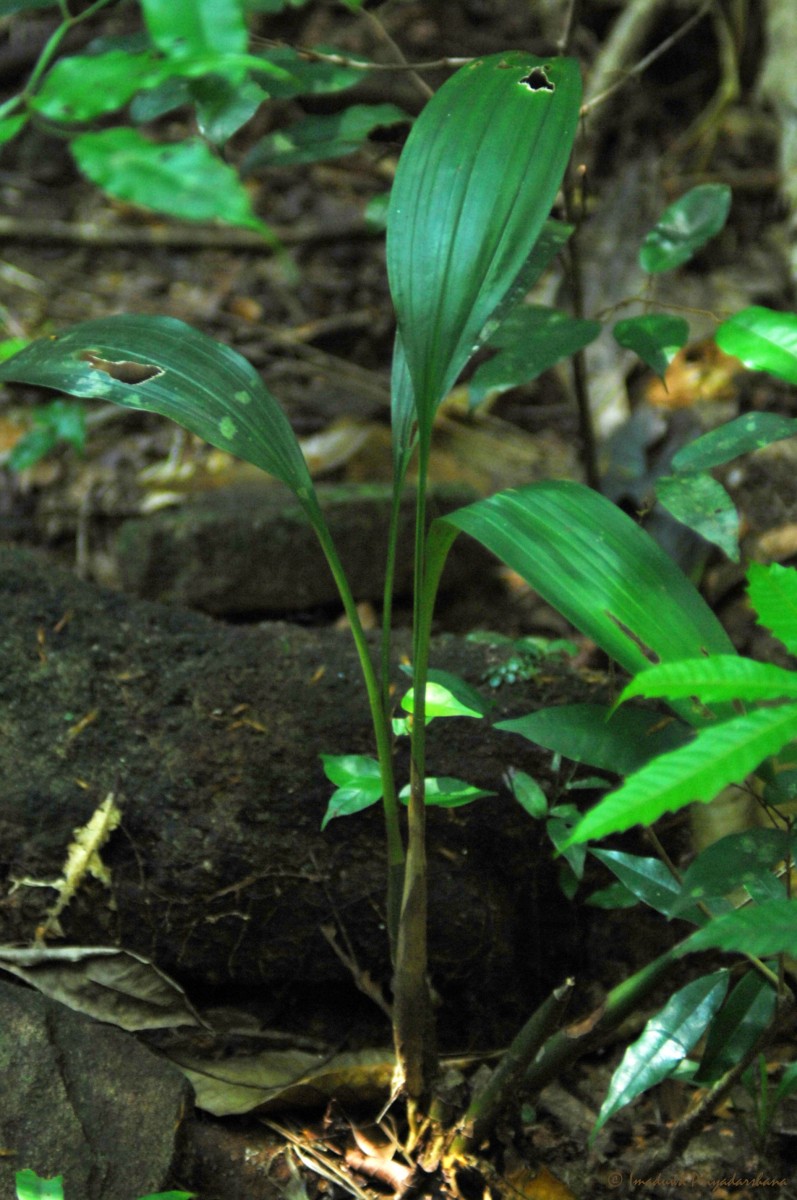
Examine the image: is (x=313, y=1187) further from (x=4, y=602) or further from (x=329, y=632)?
(x=4, y=602)

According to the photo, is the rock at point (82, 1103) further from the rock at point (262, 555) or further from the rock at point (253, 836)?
the rock at point (262, 555)

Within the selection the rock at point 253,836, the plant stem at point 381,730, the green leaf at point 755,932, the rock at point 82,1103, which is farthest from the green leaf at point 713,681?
the rock at point 82,1103

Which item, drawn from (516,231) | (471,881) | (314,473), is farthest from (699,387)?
(516,231)

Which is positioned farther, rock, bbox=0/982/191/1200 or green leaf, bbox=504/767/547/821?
green leaf, bbox=504/767/547/821

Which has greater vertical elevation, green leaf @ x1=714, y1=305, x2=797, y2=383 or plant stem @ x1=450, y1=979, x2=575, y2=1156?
green leaf @ x1=714, y1=305, x2=797, y2=383

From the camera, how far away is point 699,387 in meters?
2.64

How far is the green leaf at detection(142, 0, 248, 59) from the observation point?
734 millimetres

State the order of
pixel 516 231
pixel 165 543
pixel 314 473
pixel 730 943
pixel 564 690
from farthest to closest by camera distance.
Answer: pixel 314 473, pixel 165 543, pixel 564 690, pixel 516 231, pixel 730 943

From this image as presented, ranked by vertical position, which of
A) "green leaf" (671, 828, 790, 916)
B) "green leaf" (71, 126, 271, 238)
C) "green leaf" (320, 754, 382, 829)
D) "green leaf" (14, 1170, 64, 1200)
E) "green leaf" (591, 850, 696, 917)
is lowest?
"green leaf" (14, 1170, 64, 1200)

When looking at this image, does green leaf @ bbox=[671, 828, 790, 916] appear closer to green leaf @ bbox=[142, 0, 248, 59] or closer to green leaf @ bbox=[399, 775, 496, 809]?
green leaf @ bbox=[399, 775, 496, 809]

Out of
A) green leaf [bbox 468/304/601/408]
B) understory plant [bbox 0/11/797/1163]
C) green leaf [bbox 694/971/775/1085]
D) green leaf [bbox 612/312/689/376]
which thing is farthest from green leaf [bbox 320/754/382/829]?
green leaf [bbox 612/312/689/376]

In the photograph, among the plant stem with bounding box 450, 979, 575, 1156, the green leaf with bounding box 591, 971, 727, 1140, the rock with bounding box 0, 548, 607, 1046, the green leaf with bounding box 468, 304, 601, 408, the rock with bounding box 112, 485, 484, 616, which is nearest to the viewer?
the green leaf with bounding box 591, 971, 727, 1140

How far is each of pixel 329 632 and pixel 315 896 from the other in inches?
20.4

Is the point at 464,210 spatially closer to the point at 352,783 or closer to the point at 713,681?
the point at 713,681
